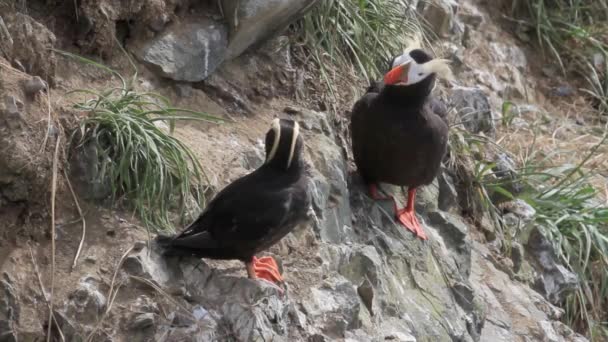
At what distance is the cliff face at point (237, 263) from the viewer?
425 centimetres

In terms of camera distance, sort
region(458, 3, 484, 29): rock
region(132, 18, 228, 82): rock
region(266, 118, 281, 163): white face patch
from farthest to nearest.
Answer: region(458, 3, 484, 29): rock → region(132, 18, 228, 82): rock → region(266, 118, 281, 163): white face patch

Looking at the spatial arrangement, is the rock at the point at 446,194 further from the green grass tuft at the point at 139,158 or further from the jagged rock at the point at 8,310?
the jagged rock at the point at 8,310

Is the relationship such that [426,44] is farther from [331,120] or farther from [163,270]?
[163,270]

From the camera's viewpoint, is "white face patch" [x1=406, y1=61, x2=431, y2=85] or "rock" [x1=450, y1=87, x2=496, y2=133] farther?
"rock" [x1=450, y1=87, x2=496, y2=133]

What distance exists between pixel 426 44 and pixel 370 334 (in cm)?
284

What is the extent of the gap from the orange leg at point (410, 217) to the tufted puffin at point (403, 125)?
0.9 inches

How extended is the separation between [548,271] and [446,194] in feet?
2.86

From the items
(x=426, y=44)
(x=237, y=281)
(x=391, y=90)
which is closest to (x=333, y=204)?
(x=391, y=90)

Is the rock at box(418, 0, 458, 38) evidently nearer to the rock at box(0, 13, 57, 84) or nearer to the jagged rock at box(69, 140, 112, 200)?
the rock at box(0, 13, 57, 84)

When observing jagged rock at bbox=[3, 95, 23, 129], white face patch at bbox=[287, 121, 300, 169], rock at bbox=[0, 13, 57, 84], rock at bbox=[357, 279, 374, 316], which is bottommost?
rock at bbox=[357, 279, 374, 316]

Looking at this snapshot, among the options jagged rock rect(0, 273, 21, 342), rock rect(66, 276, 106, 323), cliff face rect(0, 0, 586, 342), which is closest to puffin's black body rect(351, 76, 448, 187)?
cliff face rect(0, 0, 586, 342)

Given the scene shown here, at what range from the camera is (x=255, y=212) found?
4383 mm

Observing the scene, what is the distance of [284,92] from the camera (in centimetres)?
600

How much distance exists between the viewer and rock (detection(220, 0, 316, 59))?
565 centimetres
